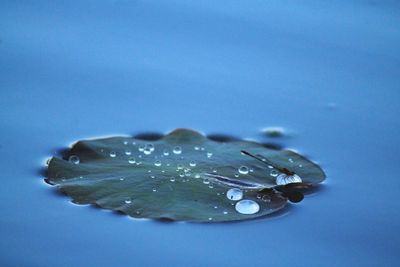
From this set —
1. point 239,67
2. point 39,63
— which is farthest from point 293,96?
point 39,63

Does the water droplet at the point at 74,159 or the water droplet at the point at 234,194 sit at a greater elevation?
the water droplet at the point at 74,159

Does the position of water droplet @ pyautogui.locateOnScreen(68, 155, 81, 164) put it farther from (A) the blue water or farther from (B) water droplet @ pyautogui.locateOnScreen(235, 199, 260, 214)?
(B) water droplet @ pyautogui.locateOnScreen(235, 199, 260, 214)

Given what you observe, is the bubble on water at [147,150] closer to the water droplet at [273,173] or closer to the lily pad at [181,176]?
the lily pad at [181,176]

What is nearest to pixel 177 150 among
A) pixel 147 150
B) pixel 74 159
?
pixel 147 150

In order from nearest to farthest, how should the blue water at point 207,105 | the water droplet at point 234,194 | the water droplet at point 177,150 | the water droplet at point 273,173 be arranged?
the blue water at point 207,105, the water droplet at point 234,194, the water droplet at point 273,173, the water droplet at point 177,150

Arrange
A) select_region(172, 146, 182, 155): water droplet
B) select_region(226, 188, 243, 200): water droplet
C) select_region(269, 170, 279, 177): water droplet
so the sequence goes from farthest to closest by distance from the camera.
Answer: select_region(172, 146, 182, 155): water droplet, select_region(269, 170, 279, 177): water droplet, select_region(226, 188, 243, 200): water droplet

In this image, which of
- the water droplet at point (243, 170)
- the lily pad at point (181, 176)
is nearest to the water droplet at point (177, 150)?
the lily pad at point (181, 176)

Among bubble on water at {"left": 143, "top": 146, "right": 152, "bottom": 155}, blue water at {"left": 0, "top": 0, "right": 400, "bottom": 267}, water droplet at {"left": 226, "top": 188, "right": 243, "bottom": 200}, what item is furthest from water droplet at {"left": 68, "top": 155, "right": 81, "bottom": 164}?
water droplet at {"left": 226, "top": 188, "right": 243, "bottom": 200}

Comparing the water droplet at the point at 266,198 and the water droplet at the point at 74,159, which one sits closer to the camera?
the water droplet at the point at 266,198
